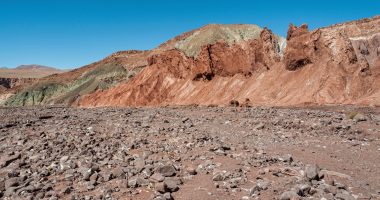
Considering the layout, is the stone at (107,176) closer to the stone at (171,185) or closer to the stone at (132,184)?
the stone at (132,184)

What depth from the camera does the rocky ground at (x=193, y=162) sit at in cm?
1107

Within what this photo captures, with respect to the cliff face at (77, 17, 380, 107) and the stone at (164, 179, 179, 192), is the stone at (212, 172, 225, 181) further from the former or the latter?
the cliff face at (77, 17, 380, 107)

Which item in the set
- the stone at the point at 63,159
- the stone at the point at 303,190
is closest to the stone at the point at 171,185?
the stone at the point at 303,190

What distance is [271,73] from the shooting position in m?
52.6

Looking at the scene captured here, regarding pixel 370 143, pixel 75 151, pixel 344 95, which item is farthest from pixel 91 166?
pixel 344 95

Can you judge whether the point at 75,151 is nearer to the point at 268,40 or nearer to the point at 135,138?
the point at 135,138

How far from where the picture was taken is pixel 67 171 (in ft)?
43.3

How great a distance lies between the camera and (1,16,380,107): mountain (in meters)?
42.8

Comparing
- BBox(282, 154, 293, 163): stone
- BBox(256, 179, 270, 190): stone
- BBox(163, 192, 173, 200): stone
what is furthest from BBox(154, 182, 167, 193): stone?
BBox(282, 154, 293, 163): stone

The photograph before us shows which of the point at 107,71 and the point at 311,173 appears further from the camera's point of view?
the point at 107,71

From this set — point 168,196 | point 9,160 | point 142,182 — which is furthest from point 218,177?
point 9,160

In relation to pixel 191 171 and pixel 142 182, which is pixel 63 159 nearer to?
pixel 142 182

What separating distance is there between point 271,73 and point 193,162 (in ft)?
132

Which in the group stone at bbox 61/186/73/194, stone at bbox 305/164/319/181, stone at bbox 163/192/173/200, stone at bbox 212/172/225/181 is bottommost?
stone at bbox 61/186/73/194
